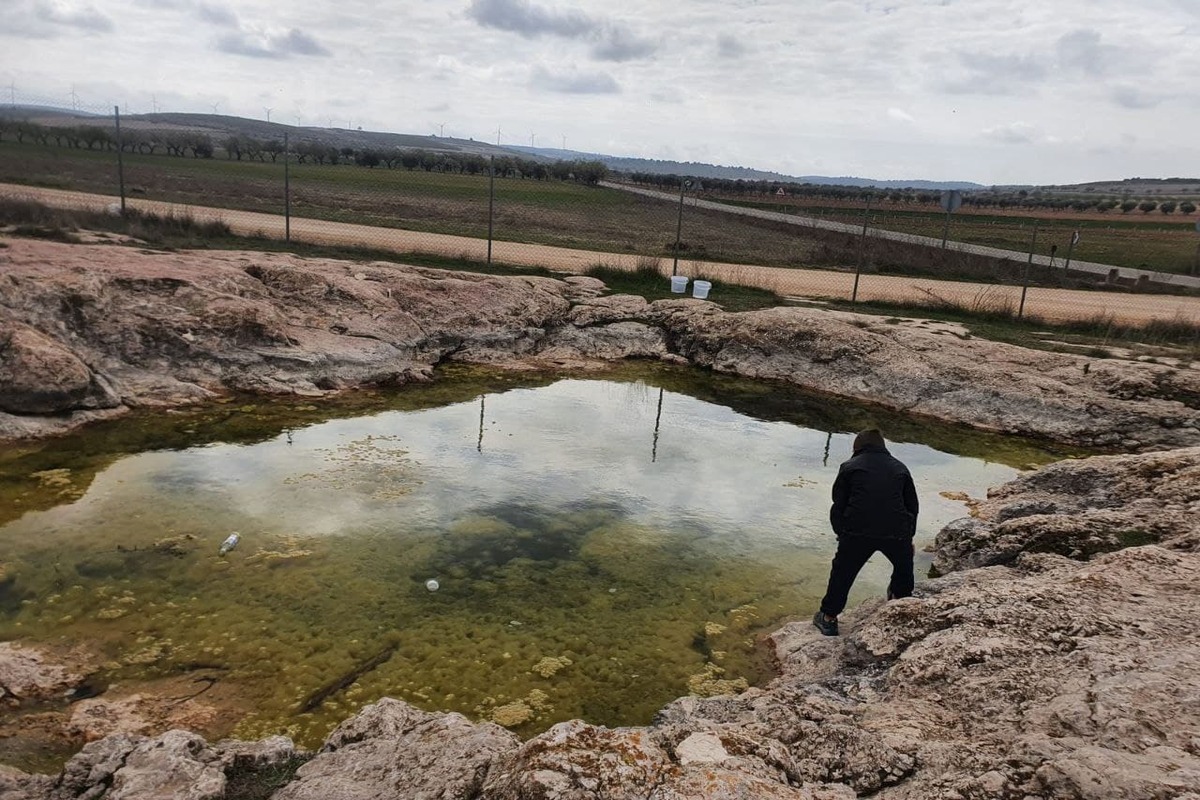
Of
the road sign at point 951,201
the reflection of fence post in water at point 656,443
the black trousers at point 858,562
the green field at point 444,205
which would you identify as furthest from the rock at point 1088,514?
the green field at point 444,205

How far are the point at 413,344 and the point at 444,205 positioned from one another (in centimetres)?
2802

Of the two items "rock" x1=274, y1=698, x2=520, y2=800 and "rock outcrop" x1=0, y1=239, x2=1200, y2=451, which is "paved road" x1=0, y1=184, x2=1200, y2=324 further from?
"rock" x1=274, y1=698, x2=520, y2=800

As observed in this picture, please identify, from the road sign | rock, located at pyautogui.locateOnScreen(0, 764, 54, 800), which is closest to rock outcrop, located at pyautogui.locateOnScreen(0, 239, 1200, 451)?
rock, located at pyautogui.locateOnScreen(0, 764, 54, 800)

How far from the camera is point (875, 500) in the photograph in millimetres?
5566

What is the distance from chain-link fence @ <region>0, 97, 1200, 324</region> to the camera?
1922 centimetres

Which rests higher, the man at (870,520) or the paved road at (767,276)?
the paved road at (767,276)

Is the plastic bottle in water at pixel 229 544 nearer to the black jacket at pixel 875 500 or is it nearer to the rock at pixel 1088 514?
the black jacket at pixel 875 500

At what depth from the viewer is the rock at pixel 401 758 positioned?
3.12 metres

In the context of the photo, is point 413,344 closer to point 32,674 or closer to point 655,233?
point 32,674

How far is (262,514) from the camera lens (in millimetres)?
7023

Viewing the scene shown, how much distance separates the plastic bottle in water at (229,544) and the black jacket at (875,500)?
4.90m

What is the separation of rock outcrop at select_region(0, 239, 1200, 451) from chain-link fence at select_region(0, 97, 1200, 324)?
11.8ft

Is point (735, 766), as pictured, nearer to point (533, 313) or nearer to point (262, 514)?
point (262, 514)

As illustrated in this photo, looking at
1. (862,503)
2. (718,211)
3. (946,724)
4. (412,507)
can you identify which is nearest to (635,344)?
(412,507)
